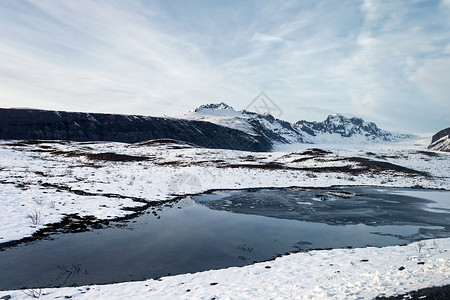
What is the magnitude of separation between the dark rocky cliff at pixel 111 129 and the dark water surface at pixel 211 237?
130m

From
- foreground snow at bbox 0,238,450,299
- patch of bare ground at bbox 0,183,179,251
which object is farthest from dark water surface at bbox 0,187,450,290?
foreground snow at bbox 0,238,450,299

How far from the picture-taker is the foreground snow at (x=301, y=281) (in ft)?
22.6

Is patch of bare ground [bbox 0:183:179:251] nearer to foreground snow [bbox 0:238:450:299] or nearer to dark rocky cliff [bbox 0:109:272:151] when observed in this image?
foreground snow [bbox 0:238:450:299]

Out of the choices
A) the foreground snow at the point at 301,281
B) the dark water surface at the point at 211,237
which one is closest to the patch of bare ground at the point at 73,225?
the dark water surface at the point at 211,237

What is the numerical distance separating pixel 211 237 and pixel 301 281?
211 inches

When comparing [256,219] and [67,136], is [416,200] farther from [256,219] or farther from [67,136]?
[67,136]

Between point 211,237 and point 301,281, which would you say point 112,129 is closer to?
point 211,237

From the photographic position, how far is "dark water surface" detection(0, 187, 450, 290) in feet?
28.8

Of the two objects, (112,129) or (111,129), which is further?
(112,129)

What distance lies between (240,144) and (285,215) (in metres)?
156

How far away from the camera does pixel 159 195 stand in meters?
21.2

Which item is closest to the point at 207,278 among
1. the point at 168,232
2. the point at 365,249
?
the point at 168,232

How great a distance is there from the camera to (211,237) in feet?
40.3

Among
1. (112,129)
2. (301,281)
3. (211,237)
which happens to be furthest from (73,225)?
(112,129)
